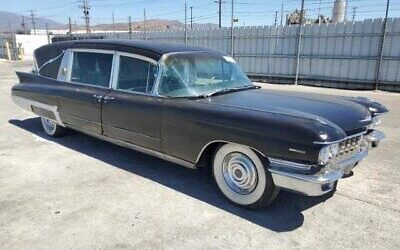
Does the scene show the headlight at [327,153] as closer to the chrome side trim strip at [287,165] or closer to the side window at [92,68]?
the chrome side trim strip at [287,165]

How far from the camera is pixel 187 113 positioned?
372 centimetres

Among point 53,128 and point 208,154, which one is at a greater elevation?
point 208,154

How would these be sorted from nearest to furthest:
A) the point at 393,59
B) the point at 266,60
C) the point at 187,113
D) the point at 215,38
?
1. the point at 187,113
2. the point at 393,59
3. the point at 266,60
4. the point at 215,38

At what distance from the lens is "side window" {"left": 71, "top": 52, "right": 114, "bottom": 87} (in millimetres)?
4695

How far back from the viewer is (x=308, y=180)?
296cm

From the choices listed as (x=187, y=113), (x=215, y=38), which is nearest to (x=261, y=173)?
(x=187, y=113)

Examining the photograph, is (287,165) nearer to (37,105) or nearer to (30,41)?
(37,105)

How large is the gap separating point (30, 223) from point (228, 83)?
267 centimetres

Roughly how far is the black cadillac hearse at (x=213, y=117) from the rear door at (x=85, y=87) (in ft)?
0.05

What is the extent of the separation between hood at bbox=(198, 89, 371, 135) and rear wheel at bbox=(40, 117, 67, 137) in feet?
10.8

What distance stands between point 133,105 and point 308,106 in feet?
6.58

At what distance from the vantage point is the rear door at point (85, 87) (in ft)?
15.4

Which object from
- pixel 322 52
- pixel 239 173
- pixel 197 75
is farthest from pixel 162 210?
pixel 322 52

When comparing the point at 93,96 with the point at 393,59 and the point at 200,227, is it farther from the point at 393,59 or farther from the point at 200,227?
the point at 393,59
